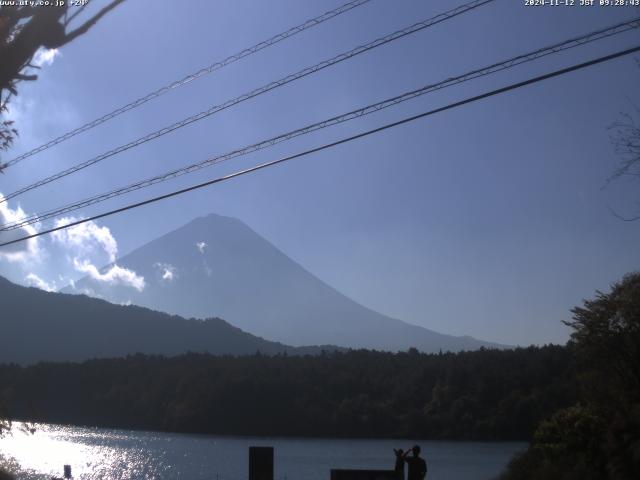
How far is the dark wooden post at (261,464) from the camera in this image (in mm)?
11766

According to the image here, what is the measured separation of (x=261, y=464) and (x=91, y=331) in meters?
160

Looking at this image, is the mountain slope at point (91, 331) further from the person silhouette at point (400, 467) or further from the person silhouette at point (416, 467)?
the person silhouette at point (416, 467)

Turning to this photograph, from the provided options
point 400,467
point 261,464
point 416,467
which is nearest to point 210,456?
point 261,464

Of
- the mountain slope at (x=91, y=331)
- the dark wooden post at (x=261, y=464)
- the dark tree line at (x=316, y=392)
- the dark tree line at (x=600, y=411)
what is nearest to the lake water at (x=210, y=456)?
the dark tree line at (x=316, y=392)

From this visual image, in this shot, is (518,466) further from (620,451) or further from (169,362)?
(169,362)

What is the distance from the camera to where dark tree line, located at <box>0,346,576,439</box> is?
242 feet

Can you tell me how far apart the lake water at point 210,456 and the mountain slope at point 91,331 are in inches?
2338

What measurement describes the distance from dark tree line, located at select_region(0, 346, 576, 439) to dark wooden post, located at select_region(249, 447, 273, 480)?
56.6 m

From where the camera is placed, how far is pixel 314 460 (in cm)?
6269

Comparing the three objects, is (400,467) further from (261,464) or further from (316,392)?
(316,392)

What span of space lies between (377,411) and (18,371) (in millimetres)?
39441

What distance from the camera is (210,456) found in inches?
2621

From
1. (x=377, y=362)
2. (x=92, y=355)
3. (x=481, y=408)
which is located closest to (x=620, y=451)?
(x=481, y=408)

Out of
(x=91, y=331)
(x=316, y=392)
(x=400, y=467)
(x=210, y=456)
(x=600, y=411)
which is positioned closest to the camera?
(x=400, y=467)
